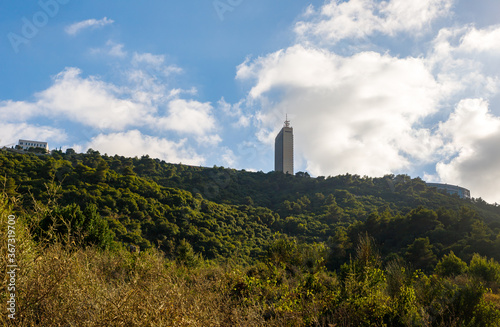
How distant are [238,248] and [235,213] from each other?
15.6m

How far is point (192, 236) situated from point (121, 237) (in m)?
7.21

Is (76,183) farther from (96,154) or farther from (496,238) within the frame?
(496,238)

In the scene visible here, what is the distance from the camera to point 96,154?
175 ft

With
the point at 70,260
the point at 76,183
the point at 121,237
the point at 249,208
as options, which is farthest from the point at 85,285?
the point at 249,208

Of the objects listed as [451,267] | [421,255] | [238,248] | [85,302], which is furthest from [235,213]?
[85,302]

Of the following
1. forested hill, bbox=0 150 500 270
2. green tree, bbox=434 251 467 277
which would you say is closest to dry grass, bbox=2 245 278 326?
forested hill, bbox=0 150 500 270

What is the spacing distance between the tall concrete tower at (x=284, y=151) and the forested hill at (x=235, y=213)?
64244mm

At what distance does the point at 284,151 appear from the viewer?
124m

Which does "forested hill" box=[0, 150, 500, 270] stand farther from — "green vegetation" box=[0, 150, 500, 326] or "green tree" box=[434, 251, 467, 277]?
"green tree" box=[434, 251, 467, 277]

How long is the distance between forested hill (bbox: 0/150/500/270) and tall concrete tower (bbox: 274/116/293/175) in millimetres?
64244

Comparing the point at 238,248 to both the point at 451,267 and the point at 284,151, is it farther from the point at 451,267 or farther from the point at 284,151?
the point at 284,151

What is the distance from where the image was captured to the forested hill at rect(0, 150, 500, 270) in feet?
78.0

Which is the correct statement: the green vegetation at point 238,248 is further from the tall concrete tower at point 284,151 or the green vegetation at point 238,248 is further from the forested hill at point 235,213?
the tall concrete tower at point 284,151

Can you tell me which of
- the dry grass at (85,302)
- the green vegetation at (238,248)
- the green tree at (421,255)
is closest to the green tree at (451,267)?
the green vegetation at (238,248)
